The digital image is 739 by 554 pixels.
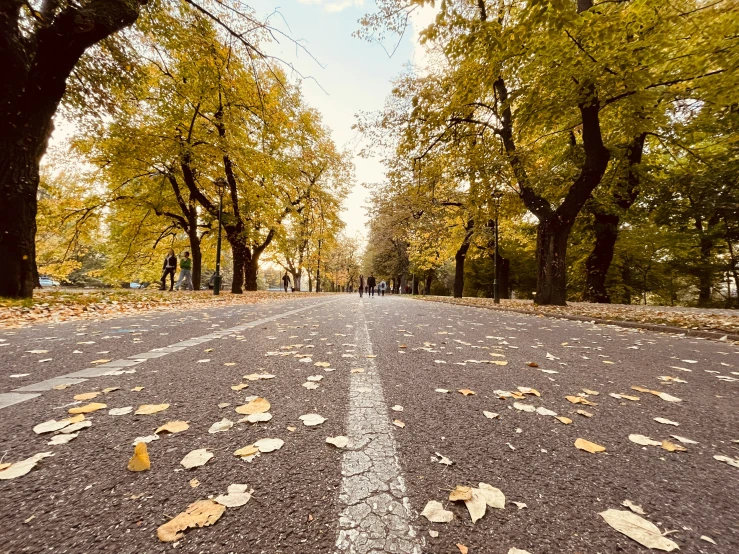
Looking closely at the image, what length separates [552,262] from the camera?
1151 cm

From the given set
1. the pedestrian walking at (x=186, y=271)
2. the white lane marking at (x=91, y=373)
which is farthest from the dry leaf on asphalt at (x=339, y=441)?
the pedestrian walking at (x=186, y=271)

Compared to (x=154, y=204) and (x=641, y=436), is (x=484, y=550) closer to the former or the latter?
(x=641, y=436)

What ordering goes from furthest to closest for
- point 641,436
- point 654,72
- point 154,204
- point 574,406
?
point 154,204 → point 654,72 → point 574,406 → point 641,436

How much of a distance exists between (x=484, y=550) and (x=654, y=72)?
1345cm

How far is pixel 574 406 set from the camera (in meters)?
2.23

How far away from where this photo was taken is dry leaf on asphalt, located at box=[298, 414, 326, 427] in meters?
1.82

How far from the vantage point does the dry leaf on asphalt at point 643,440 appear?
174 cm

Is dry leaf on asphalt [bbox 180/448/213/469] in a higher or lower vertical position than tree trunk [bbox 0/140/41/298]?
lower

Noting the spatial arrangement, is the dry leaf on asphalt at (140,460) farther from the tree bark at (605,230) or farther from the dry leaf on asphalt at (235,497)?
the tree bark at (605,230)

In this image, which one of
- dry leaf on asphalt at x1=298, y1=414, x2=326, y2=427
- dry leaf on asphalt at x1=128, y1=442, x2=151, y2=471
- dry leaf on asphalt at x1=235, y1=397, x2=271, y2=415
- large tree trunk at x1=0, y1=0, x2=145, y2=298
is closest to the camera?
dry leaf on asphalt at x1=128, y1=442, x2=151, y2=471

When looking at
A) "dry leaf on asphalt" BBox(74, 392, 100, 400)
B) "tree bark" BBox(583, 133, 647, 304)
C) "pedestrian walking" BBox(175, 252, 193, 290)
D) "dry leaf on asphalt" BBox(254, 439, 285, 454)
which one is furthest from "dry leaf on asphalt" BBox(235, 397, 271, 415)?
"pedestrian walking" BBox(175, 252, 193, 290)

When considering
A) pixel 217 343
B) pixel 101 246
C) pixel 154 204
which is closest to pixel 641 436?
pixel 217 343

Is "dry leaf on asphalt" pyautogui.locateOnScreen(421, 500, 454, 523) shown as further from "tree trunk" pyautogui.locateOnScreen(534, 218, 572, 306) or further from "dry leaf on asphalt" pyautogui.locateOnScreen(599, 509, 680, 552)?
"tree trunk" pyautogui.locateOnScreen(534, 218, 572, 306)

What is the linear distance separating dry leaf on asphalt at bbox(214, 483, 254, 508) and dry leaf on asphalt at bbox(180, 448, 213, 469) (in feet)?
0.83
